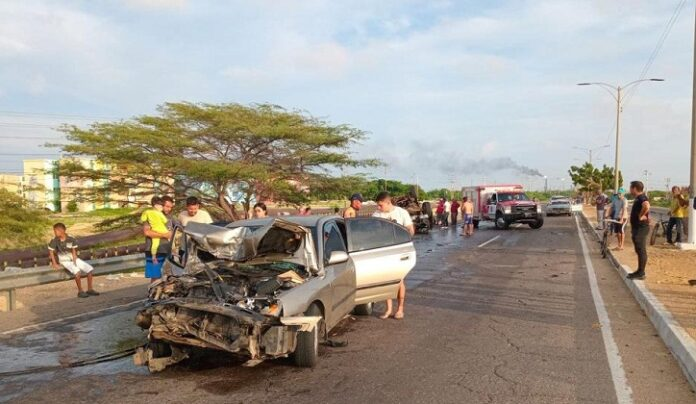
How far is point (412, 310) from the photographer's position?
891cm

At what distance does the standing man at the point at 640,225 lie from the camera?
36.3 feet

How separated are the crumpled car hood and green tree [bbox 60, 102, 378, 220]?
2142cm

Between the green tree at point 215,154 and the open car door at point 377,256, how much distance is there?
20380 mm

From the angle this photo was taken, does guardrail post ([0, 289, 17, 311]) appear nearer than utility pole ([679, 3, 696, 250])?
Yes

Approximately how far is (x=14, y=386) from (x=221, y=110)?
26094 mm

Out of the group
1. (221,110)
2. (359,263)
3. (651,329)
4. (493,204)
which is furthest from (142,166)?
(651,329)

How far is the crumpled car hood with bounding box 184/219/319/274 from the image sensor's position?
636 cm

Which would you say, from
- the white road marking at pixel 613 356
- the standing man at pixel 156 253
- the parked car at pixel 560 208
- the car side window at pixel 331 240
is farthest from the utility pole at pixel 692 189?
the parked car at pixel 560 208

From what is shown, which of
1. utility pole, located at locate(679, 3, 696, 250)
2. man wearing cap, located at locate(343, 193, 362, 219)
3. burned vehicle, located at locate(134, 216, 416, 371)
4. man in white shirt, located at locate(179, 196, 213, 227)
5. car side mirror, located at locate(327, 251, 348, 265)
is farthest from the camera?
utility pole, located at locate(679, 3, 696, 250)

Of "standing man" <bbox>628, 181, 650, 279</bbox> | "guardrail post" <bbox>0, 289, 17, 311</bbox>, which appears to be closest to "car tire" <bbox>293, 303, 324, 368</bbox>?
"guardrail post" <bbox>0, 289, 17, 311</bbox>

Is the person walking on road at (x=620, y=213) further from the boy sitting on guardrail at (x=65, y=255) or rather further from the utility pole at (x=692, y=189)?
the boy sitting on guardrail at (x=65, y=255)

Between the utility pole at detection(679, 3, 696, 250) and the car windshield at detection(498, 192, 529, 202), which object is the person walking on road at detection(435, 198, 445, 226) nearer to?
the car windshield at detection(498, 192, 529, 202)

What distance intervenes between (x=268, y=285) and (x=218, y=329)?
2.19ft

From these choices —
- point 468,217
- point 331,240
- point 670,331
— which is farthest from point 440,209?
point 331,240
